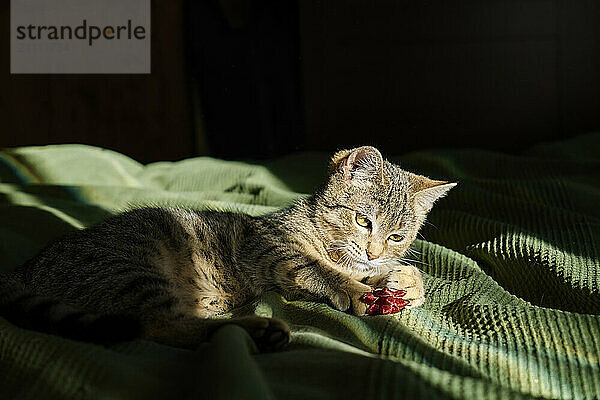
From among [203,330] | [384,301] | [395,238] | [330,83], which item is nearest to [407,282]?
[384,301]

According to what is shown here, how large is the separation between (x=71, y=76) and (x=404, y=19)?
5.87 ft

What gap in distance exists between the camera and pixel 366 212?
1.44 meters

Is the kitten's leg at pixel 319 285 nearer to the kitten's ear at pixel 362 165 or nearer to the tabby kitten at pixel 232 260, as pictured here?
the tabby kitten at pixel 232 260

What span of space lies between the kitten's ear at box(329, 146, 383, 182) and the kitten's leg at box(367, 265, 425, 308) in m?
0.26

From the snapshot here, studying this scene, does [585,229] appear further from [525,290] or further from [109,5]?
[109,5]

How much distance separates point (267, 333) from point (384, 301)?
32 centimetres

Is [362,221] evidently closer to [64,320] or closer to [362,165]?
[362,165]

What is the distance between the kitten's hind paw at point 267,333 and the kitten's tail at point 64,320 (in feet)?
0.60

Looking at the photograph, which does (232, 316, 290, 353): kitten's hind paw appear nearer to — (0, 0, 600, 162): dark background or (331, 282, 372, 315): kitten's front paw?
(331, 282, 372, 315): kitten's front paw

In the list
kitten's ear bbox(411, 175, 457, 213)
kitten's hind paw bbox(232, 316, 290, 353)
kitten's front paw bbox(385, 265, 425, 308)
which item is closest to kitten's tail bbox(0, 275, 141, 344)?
kitten's hind paw bbox(232, 316, 290, 353)

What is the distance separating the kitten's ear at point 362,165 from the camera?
1.45m

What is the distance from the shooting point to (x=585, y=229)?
146 centimetres

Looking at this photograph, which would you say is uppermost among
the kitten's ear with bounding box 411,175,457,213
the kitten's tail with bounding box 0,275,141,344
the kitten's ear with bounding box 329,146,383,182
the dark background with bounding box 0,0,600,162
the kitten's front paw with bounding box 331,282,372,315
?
the dark background with bounding box 0,0,600,162

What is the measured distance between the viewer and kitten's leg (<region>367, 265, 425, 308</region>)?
4.08 feet
